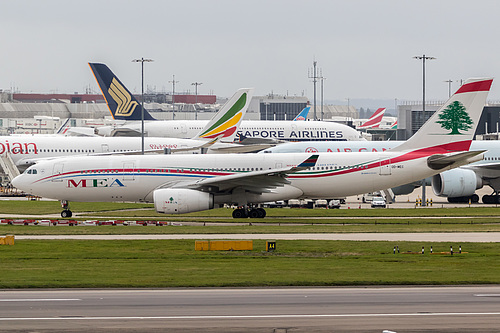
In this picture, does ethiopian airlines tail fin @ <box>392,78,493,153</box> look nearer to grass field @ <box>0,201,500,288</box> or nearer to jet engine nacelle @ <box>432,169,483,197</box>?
grass field @ <box>0,201,500,288</box>

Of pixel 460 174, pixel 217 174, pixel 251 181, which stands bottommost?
pixel 251 181

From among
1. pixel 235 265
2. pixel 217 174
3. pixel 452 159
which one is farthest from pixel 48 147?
pixel 235 265

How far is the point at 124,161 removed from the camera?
49.6 m

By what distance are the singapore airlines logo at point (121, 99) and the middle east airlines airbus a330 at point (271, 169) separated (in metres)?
47.9

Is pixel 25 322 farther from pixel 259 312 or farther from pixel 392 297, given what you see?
pixel 392 297

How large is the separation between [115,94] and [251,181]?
54.0m

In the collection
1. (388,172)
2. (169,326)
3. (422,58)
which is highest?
(422,58)

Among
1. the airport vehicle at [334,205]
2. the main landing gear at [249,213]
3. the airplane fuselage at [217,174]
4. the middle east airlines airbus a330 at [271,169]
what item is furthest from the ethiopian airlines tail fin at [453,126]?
the airport vehicle at [334,205]

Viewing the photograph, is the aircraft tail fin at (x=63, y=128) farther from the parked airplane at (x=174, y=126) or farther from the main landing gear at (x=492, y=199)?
the main landing gear at (x=492, y=199)

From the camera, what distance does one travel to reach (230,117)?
83.9 m

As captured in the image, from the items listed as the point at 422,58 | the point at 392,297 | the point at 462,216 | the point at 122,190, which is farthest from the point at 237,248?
the point at 422,58

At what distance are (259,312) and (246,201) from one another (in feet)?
95.4

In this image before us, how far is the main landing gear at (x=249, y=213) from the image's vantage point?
162ft

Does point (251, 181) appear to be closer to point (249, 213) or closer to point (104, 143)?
point (249, 213)
